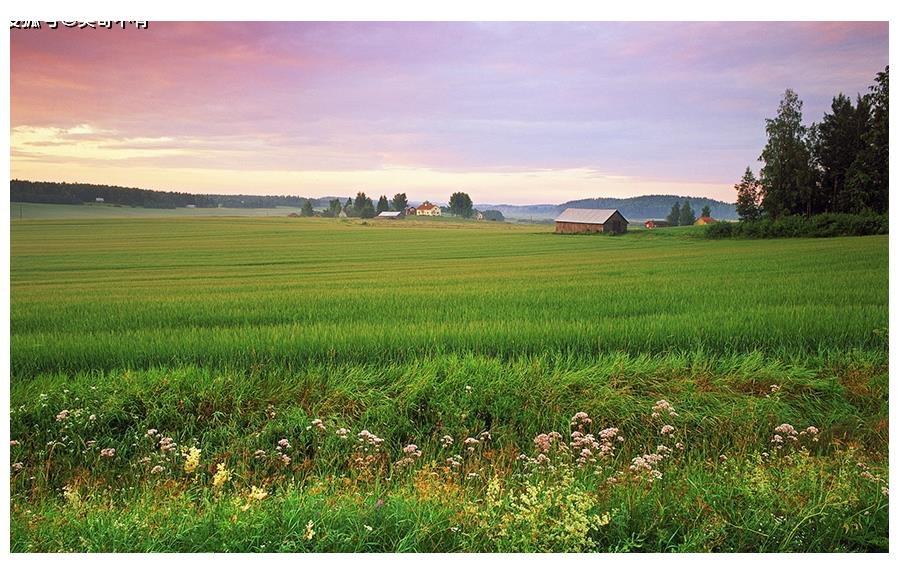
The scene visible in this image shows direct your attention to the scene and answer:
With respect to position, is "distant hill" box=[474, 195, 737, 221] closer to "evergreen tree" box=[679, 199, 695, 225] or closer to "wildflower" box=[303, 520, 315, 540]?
"evergreen tree" box=[679, 199, 695, 225]

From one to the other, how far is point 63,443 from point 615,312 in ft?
8.54

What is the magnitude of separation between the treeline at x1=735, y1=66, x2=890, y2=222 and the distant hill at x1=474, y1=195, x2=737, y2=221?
11cm

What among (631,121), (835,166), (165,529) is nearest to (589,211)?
(631,121)

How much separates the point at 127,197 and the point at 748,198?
3183mm

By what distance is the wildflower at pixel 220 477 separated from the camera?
8.64ft

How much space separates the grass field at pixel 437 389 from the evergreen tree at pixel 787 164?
0.24m

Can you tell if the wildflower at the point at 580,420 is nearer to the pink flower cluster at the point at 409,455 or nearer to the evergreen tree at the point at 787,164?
the pink flower cluster at the point at 409,455

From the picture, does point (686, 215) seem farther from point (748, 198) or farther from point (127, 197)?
point (127, 197)

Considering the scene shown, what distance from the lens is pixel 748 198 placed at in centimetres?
337

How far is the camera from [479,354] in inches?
122

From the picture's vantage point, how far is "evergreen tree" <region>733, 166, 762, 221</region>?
329cm

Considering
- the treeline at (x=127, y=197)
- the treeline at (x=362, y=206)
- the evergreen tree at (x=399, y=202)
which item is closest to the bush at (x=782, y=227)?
the treeline at (x=362, y=206)

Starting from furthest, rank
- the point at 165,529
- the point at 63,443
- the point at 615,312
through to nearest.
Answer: the point at 615,312 < the point at 63,443 < the point at 165,529
